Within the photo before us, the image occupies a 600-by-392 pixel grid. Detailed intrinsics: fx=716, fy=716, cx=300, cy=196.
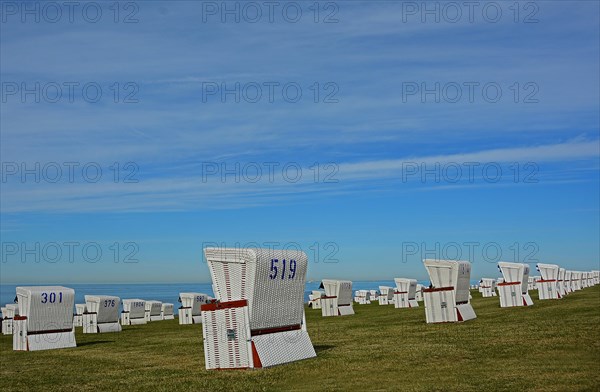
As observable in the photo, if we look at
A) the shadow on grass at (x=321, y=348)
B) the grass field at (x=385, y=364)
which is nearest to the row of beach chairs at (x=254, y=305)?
the grass field at (x=385, y=364)

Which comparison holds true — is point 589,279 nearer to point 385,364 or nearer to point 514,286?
point 514,286

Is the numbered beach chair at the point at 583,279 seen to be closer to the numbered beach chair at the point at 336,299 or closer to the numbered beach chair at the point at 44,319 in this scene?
the numbered beach chair at the point at 336,299

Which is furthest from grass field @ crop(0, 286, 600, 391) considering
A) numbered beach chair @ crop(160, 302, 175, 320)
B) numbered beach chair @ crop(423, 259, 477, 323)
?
numbered beach chair @ crop(160, 302, 175, 320)

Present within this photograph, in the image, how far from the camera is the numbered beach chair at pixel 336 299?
5700 cm

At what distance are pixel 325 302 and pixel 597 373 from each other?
4025 cm

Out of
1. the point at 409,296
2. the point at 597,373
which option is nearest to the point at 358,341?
the point at 597,373

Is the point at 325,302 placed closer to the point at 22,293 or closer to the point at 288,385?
the point at 22,293

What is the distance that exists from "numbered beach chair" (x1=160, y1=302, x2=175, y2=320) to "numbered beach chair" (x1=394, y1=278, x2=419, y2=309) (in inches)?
894

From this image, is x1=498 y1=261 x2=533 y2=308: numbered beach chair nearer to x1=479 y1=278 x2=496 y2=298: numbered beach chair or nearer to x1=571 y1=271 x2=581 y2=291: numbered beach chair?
x1=571 y1=271 x2=581 y2=291: numbered beach chair

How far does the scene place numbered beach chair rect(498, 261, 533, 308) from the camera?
46781 millimetres

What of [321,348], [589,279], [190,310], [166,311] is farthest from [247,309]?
[589,279]

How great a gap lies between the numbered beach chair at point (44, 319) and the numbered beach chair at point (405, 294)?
35140 millimetres

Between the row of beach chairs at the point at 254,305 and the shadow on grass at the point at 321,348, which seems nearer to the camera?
the row of beach chairs at the point at 254,305

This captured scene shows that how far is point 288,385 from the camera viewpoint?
18.3 m
